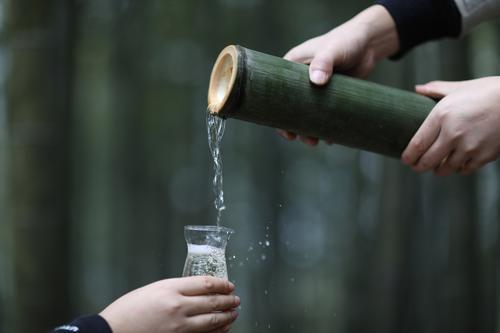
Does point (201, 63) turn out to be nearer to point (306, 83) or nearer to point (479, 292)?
point (479, 292)

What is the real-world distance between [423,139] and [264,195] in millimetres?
7073

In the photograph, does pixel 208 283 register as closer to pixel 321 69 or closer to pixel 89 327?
pixel 89 327

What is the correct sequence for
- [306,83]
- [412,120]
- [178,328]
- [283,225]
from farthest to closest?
[283,225]
[412,120]
[306,83]
[178,328]

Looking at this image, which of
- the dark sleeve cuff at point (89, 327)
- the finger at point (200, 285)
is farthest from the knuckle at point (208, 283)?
the dark sleeve cuff at point (89, 327)

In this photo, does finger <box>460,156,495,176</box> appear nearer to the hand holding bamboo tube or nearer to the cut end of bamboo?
the hand holding bamboo tube

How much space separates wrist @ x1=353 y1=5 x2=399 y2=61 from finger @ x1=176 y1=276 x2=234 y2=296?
3.64 ft

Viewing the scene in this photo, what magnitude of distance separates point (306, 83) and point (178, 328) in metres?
0.74

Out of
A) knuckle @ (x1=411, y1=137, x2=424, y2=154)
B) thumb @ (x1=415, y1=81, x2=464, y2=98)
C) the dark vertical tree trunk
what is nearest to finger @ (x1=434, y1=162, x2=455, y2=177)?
knuckle @ (x1=411, y1=137, x2=424, y2=154)

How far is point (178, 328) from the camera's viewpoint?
4.50 feet

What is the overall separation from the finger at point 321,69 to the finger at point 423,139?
12.5 inches

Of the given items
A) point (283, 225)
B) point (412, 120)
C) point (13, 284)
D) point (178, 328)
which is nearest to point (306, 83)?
point (412, 120)

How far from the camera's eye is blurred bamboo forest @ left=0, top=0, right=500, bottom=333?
5.45m

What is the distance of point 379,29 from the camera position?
2158mm

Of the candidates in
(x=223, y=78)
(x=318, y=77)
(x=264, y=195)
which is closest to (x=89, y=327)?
(x=223, y=78)
